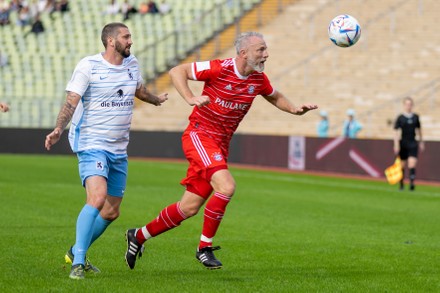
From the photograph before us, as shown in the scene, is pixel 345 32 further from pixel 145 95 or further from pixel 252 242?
pixel 252 242

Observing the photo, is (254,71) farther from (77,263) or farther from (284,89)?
(284,89)

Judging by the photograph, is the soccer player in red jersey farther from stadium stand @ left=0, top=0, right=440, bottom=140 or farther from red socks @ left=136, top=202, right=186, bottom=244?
stadium stand @ left=0, top=0, right=440, bottom=140

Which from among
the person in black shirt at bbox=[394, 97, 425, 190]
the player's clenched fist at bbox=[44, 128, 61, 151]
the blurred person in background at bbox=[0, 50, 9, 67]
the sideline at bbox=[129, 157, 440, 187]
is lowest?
the sideline at bbox=[129, 157, 440, 187]

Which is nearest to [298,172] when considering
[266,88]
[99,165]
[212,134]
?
[266,88]

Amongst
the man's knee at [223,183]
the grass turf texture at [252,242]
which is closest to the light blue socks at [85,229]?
the grass turf texture at [252,242]

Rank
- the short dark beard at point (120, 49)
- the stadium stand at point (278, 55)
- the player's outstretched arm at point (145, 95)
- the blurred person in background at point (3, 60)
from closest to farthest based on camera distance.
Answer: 1. the short dark beard at point (120, 49)
2. the player's outstretched arm at point (145, 95)
3. the stadium stand at point (278, 55)
4. the blurred person in background at point (3, 60)

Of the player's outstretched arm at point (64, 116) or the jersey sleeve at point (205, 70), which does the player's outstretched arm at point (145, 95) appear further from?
the player's outstretched arm at point (64, 116)

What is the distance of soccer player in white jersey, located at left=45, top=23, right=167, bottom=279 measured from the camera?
32.1ft

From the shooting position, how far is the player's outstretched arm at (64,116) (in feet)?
31.6

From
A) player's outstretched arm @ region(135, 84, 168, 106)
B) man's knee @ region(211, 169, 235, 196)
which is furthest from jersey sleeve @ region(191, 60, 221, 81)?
man's knee @ region(211, 169, 235, 196)

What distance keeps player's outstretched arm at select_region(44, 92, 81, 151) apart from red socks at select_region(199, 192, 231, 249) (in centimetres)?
154

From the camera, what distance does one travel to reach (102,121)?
10.1 m

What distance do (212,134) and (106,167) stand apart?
3.91 feet

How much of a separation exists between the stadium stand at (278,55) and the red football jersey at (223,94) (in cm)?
2388
